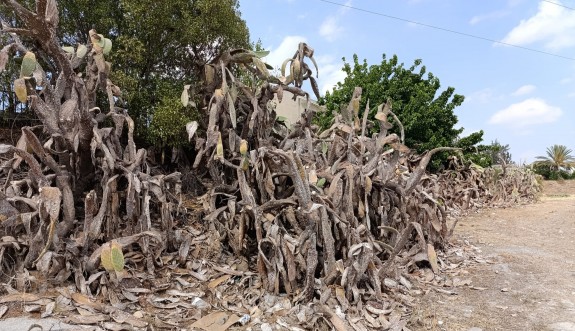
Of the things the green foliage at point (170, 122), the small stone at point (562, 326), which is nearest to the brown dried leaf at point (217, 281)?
the green foliage at point (170, 122)

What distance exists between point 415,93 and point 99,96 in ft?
25.7

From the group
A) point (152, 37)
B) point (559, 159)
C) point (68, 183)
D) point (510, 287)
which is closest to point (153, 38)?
point (152, 37)

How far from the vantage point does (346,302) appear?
3.02 metres

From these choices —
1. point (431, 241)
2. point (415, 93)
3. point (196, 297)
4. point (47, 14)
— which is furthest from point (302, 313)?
point (415, 93)

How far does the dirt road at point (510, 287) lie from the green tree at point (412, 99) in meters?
4.13

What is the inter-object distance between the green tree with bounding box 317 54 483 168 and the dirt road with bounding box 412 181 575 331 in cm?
413

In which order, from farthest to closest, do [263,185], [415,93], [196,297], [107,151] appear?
[415,93], [263,185], [107,151], [196,297]

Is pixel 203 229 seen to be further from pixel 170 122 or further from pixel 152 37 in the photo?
pixel 152 37

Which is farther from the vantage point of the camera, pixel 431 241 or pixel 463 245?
pixel 463 245

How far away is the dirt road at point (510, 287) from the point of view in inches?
119

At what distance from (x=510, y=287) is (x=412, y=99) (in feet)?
23.8

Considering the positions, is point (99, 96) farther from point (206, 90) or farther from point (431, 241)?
point (431, 241)

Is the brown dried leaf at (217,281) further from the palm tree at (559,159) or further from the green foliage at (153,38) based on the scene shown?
the palm tree at (559,159)

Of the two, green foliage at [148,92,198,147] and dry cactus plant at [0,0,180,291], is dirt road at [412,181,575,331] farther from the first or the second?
green foliage at [148,92,198,147]
